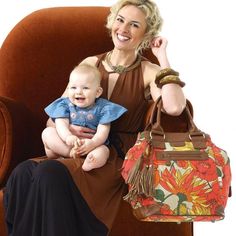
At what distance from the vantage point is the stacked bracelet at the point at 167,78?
235 cm

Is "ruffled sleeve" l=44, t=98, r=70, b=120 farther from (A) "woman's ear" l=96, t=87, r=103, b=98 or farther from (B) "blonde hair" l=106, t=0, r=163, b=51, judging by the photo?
(B) "blonde hair" l=106, t=0, r=163, b=51

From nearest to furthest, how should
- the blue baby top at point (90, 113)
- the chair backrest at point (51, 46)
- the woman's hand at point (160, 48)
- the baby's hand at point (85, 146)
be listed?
the baby's hand at point (85, 146) → the blue baby top at point (90, 113) → the woman's hand at point (160, 48) → the chair backrest at point (51, 46)

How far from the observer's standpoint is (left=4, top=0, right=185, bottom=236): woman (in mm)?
2090

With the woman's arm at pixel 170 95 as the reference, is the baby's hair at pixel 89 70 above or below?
above

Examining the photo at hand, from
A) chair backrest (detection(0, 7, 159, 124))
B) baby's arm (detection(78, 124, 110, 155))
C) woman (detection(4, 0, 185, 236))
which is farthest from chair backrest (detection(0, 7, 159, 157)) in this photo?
baby's arm (detection(78, 124, 110, 155))

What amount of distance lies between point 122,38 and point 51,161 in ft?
2.30

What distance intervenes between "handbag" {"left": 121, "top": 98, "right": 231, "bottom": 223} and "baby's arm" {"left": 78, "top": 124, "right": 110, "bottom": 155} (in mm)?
212

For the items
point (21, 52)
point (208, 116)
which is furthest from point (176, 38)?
point (21, 52)

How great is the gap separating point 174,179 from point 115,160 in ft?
1.15

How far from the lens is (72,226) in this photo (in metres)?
2.09

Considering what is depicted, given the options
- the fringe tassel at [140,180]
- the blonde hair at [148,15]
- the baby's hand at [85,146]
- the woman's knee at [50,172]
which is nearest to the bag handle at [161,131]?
the fringe tassel at [140,180]

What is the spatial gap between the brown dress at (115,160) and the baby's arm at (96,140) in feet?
0.23

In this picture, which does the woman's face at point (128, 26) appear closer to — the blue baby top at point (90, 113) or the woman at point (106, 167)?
the woman at point (106, 167)

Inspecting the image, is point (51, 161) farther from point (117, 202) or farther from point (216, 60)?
point (216, 60)
